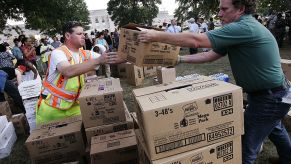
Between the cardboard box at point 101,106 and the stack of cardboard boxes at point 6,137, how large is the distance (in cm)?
222

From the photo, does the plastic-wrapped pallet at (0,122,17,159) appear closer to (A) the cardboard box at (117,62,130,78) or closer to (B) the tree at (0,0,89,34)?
A: (A) the cardboard box at (117,62,130,78)

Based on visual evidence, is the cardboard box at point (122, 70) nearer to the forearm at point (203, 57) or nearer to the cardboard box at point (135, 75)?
the cardboard box at point (135, 75)

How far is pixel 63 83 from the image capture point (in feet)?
10.1

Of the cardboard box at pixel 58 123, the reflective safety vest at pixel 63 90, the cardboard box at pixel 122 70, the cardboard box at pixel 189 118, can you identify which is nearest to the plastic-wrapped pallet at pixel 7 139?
the cardboard box at pixel 58 123

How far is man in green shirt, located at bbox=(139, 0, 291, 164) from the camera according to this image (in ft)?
6.19

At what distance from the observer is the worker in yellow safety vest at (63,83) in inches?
117

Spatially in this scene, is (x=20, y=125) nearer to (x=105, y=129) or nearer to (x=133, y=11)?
(x=105, y=129)

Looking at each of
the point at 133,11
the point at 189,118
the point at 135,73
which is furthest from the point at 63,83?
the point at 133,11

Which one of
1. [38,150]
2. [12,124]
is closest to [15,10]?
[12,124]

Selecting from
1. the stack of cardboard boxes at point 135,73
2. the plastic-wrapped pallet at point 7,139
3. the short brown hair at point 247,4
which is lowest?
the plastic-wrapped pallet at point 7,139

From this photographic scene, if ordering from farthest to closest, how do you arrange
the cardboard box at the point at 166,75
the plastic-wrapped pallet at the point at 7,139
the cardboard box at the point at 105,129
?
the plastic-wrapped pallet at the point at 7,139 → the cardboard box at the point at 105,129 → the cardboard box at the point at 166,75

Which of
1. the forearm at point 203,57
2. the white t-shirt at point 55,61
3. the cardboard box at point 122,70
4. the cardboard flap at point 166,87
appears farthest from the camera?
the cardboard box at point 122,70

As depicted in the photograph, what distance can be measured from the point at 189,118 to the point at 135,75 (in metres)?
5.75

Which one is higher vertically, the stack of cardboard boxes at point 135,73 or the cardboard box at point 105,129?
the cardboard box at point 105,129
